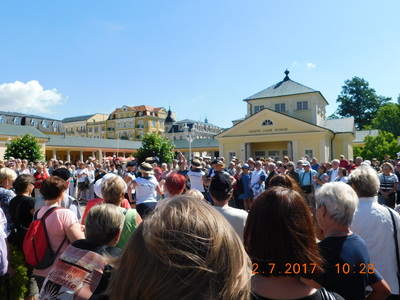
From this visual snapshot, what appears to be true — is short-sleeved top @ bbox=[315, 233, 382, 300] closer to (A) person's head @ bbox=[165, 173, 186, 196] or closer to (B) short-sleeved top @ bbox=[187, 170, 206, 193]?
(A) person's head @ bbox=[165, 173, 186, 196]

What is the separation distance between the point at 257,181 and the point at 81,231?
26.0 feet

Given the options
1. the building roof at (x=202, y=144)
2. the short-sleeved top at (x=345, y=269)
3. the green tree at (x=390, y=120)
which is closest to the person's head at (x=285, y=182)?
the short-sleeved top at (x=345, y=269)

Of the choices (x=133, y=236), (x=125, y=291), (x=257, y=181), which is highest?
(x=133, y=236)

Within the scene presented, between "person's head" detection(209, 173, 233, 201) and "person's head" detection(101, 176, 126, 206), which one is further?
"person's head" detection(101, 176, 126, 206)

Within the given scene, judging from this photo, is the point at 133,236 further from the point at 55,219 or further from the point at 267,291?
the point at 55,219

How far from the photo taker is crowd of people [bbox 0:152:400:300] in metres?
0.91

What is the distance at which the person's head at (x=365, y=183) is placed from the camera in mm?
3250

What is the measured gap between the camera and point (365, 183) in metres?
3.28

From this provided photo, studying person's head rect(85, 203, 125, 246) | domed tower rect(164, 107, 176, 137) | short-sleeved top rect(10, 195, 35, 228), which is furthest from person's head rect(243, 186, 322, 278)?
domed tower rect(164, 107, 176, 137)

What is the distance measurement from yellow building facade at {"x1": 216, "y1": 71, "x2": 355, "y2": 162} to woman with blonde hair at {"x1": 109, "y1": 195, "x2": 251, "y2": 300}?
34.8m

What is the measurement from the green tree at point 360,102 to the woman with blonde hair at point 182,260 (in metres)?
78.3

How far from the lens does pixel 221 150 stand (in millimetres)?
38781

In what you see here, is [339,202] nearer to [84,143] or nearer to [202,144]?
[202,144]

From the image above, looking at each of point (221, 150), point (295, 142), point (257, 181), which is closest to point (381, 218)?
point (257, 181)
